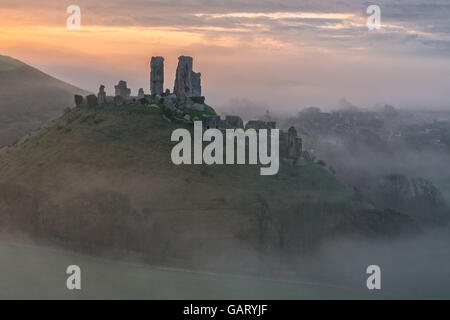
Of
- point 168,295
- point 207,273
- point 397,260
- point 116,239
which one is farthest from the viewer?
point 397,260

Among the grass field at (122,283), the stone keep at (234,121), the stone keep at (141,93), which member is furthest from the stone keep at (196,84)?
the grass field at (122,283)

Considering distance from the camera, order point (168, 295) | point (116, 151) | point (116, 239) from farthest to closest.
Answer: point (116, 151) → point (116, 239) → point (168, 295)

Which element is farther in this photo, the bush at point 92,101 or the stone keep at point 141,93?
the bush at point 92,101

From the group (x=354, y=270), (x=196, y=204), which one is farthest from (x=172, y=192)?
(x=354, y=270)

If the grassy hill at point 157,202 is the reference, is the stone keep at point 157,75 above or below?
above

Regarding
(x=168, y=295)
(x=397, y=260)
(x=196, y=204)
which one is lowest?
(x=168, y=295)

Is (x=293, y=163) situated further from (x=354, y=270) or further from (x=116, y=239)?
(x=116, y=239)

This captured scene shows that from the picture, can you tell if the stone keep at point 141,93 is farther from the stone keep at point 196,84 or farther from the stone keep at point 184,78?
the stone keep at point 196,84
